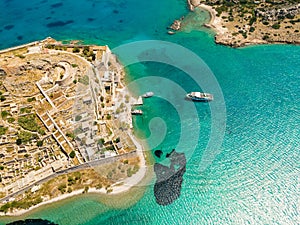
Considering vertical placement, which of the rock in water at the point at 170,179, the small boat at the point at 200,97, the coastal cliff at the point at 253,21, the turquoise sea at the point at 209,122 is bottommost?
the rock in water at the point at 170,179

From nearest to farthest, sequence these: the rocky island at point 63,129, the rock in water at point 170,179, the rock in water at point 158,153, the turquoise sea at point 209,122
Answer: the turquoise sea at point 209,122 < the rock in water at point 170,179 < the rocky island at point 63,129 < the rock in water at point 158,153

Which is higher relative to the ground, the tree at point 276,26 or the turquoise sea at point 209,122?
the tree at point 276,26

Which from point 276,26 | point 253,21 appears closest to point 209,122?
point 276,26

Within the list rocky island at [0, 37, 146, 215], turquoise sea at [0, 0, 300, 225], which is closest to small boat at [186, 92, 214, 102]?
turquoise sea at [0, 0, 300, 225]

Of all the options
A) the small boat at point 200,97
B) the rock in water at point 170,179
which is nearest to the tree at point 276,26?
the small boat at point 200,97

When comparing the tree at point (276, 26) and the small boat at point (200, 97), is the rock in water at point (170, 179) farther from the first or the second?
the tree at point (276, 26)
